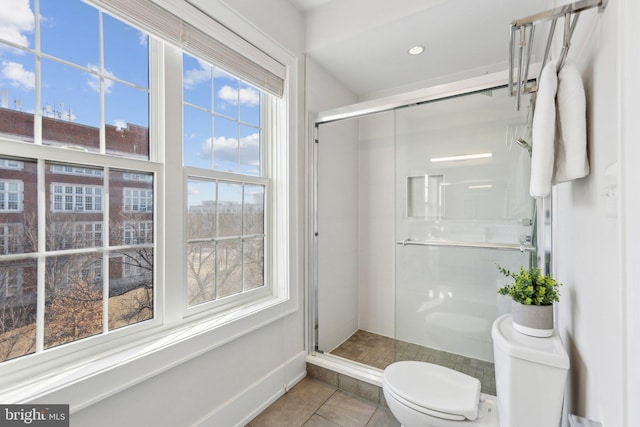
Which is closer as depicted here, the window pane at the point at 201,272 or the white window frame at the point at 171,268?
the white window frame at the point at 171,268

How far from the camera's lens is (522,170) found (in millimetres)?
1984

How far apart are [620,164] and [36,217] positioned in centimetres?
174

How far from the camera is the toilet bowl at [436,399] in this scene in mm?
1212

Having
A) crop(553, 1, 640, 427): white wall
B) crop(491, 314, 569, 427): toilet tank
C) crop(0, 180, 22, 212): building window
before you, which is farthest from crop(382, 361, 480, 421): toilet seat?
crop(0, 180, 22, 212): building window

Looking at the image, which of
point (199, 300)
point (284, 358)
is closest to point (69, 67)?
point (199, 300)

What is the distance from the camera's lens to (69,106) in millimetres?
1146

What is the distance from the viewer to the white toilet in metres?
0.99

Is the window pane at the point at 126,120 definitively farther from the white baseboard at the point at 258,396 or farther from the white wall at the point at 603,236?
the white wall at the point at 603,236

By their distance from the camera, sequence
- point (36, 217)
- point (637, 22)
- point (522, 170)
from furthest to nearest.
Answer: point (522, 170) < point (36, 217) < point (637, 22)

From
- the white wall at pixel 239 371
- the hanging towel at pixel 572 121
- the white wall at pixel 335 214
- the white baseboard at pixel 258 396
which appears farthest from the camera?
the white wall at pixel 335 214

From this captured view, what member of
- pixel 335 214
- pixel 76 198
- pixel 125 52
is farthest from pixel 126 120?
pixel 335 214

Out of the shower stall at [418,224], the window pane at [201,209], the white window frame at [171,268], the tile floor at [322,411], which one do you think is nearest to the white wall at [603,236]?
the shower stall at [418,224]

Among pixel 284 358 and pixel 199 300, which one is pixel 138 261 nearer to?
pixel 199 300

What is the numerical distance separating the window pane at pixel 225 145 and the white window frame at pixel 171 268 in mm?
238
